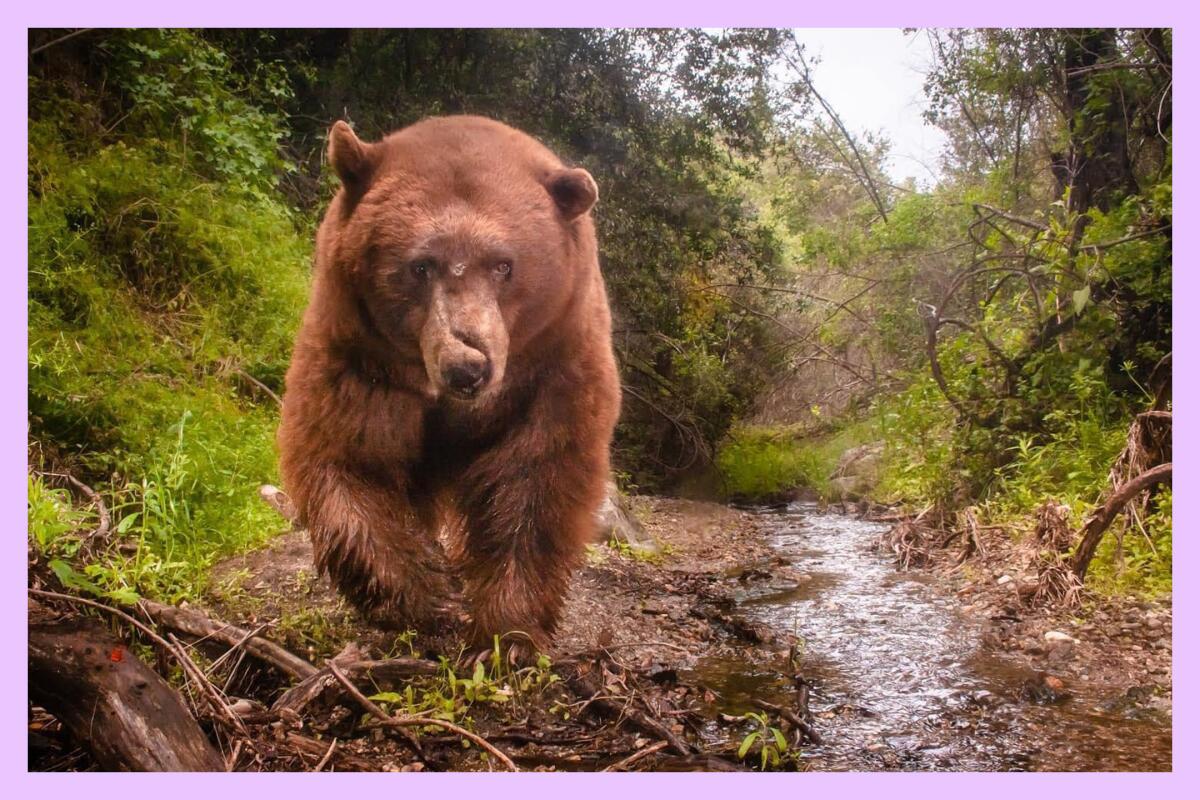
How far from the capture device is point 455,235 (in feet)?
8.13

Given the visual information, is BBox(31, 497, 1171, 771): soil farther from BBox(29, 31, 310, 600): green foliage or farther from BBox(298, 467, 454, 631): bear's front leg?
BBox(29, 31, 310, 600): green foliage

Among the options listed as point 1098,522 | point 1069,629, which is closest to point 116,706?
point 1069,629

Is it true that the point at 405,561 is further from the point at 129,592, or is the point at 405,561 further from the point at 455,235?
the point at 455,235

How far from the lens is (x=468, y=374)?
228cm

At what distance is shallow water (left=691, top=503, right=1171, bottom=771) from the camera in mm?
2312

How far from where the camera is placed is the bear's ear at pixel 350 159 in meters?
2.56

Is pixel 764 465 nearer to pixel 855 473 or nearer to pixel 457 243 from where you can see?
pixel 855 473

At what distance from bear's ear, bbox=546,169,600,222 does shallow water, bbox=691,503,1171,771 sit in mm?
1409

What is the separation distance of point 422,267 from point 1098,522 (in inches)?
94.6

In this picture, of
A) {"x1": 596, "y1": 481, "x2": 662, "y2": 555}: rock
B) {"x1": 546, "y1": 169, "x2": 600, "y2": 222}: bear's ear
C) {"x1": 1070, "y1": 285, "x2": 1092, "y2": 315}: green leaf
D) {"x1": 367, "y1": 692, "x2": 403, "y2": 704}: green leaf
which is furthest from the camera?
{"x1": 596, "y1": 481, "x2": 662, "y2": 555}: rock

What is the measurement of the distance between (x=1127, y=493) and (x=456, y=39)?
272cm

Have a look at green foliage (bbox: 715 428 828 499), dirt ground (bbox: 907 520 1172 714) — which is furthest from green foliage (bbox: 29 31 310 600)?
dirt ground (bbox: 907 520 1172 714)

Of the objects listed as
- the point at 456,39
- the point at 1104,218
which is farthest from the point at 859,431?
the point at 456,39

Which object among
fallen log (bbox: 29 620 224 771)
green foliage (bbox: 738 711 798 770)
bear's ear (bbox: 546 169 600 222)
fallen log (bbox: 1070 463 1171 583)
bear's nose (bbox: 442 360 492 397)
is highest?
bear's ear (bbox: 546 169 600 222)
